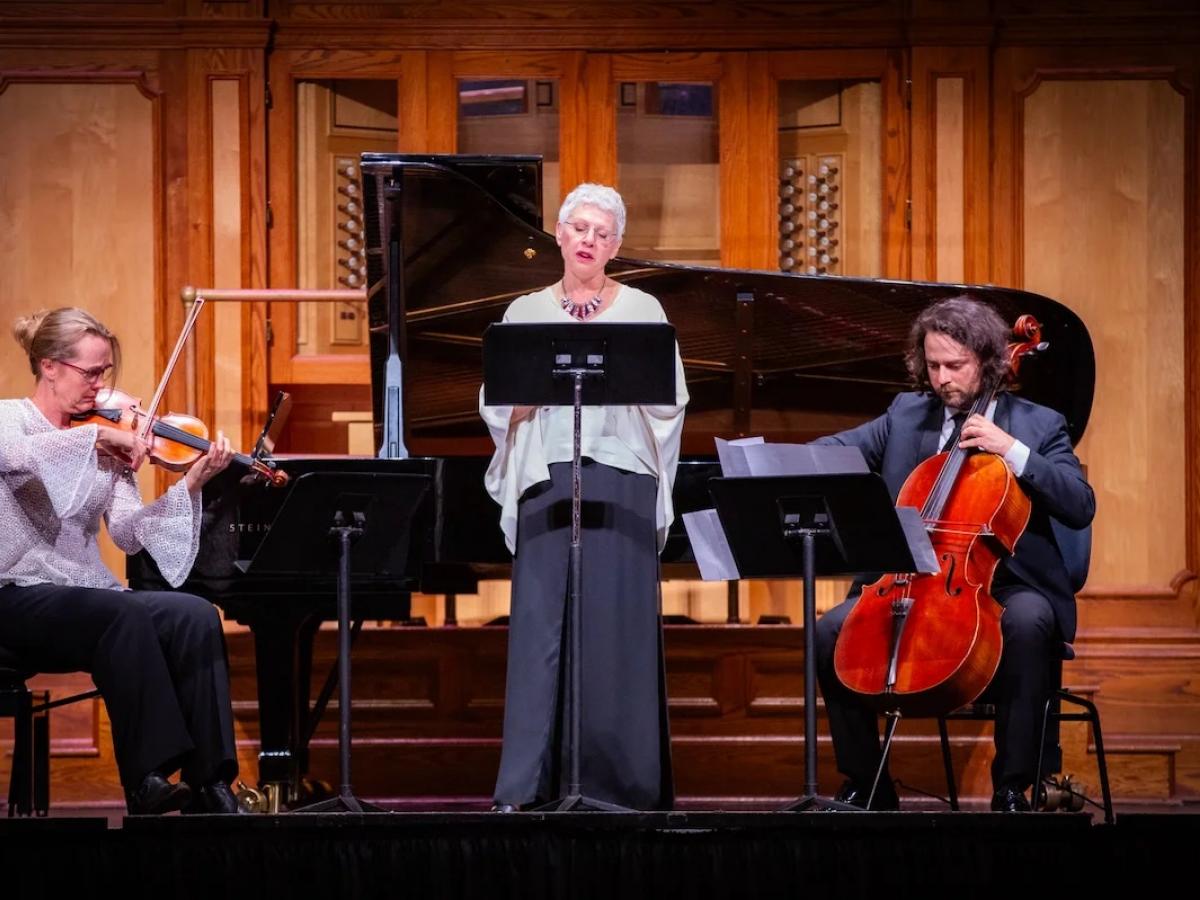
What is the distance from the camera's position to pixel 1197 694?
5.11 m

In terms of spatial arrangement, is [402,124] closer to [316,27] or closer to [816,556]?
[316,27]

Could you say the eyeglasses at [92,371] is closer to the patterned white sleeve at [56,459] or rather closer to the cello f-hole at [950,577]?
the patterned white sleeve at [56,459]

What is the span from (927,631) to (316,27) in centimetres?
311

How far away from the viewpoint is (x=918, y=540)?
330 cm

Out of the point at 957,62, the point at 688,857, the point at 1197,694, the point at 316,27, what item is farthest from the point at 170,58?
the point at 1197,694

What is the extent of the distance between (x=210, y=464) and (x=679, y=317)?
53.4 inches

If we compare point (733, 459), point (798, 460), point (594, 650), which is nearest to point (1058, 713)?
point (798, 460)

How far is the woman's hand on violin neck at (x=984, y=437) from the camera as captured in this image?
139 inches

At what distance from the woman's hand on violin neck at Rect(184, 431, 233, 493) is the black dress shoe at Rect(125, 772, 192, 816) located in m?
0.67

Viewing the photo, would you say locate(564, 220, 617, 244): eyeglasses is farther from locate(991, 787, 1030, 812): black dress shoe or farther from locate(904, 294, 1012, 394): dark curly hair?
locate(991, 787, 1030, 812): black dress shoe

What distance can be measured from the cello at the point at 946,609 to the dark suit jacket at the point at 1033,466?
0.12m

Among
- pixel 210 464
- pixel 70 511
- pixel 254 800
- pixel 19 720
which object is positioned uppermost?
pixel 210 464

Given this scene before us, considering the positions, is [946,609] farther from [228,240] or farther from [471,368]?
[228,240]

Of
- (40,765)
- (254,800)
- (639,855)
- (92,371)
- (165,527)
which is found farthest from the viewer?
(254,800)
